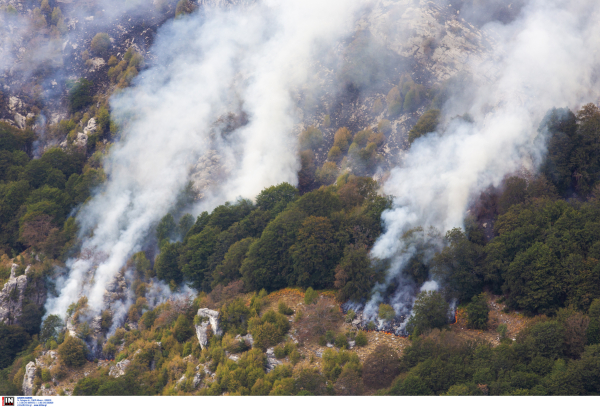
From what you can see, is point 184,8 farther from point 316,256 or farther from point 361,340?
point 361,340

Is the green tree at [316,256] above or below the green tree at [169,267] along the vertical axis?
above

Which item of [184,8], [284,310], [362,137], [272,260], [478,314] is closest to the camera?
[478,314]

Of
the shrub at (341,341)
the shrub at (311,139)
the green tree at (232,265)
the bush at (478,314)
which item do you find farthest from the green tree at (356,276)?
the shrub at (311,139)

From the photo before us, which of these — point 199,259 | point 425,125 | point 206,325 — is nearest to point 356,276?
point 206,325

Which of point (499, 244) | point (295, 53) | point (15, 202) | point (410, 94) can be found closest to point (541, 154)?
point (499, 244)

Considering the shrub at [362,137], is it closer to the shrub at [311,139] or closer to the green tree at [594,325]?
the shrub at [311,139]
